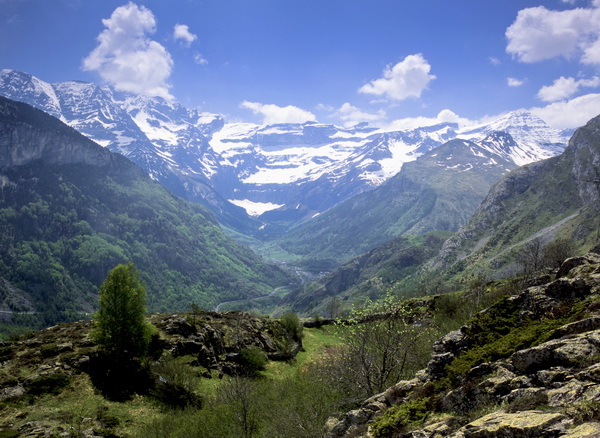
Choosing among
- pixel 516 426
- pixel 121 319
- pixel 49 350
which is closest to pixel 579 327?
pixel 516 426

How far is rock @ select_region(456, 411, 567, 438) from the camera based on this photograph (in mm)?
10883

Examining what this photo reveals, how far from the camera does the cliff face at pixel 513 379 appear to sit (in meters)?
11.9

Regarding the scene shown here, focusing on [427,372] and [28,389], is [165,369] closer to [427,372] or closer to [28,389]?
[28,389]

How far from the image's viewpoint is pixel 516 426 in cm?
1148

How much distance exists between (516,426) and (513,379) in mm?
4225

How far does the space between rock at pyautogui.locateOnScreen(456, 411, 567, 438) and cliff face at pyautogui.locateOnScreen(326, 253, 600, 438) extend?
0.03 meters

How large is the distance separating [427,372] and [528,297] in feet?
25.9

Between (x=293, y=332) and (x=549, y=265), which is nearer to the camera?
(x=293, y=332)

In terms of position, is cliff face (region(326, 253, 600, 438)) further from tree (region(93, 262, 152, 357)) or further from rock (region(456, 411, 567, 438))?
tree (region(93, 262, 152, 357))

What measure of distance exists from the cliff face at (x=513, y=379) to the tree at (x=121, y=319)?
3512cm

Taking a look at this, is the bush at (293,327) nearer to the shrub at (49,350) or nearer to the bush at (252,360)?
the bush at (252,360)

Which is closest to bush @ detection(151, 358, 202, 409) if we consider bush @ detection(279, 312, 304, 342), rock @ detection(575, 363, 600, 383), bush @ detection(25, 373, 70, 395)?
bush @ detection(25, 373, 70, 395)

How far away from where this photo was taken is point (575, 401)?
39.0ft

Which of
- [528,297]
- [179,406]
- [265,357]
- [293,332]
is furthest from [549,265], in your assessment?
[179,406]
